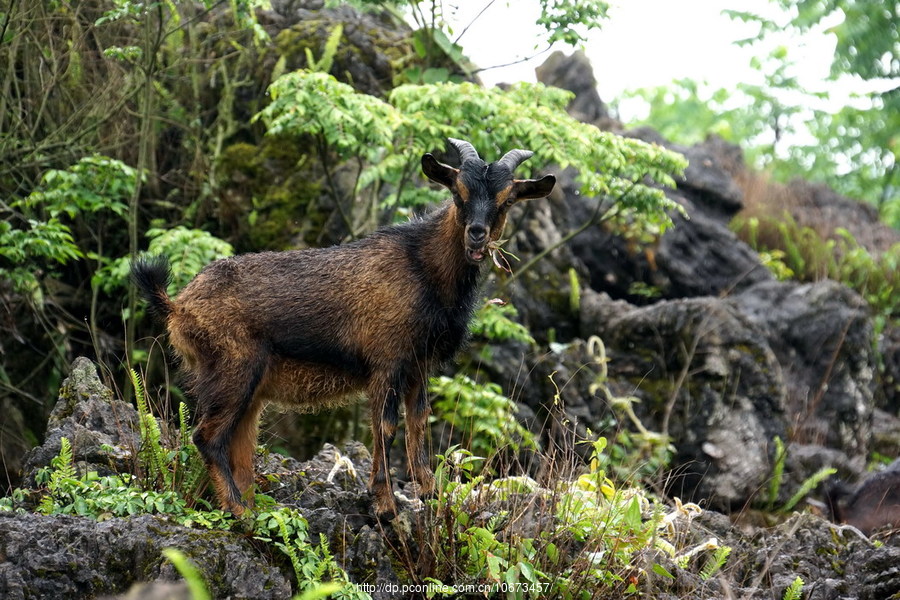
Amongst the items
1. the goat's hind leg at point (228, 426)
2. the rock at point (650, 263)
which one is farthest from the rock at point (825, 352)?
the goat's hind leg at point (228, 426)

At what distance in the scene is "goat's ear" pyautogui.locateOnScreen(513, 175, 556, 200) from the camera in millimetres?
6488

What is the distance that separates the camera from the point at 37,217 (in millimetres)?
10406

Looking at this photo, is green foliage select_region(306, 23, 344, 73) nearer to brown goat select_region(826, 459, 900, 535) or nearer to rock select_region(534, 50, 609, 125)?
rock select_region(534, 50, 609, 125)

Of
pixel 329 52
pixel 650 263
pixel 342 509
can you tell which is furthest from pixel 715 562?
pixel 650 263

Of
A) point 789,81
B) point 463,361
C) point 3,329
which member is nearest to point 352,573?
point 463,361

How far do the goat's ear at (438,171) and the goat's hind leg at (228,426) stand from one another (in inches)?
65.9

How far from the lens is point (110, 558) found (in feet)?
16.4

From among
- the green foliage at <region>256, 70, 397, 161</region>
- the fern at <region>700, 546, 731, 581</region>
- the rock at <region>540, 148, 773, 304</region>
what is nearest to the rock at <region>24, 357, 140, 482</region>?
the green foliage at <region>256, 70, 397, 161</region>

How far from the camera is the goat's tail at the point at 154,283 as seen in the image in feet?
20.8

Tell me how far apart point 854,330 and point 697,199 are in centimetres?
373

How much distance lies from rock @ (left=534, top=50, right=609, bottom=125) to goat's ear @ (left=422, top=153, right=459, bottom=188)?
1037 centimetres

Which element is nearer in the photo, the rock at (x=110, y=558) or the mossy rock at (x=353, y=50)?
the rock at (x=110, y=558)

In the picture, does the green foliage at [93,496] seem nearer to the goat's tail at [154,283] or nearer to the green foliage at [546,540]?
the goat's tail at [154,283]

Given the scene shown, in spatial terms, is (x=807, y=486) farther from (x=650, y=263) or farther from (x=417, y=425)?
(x=417, y=425)
